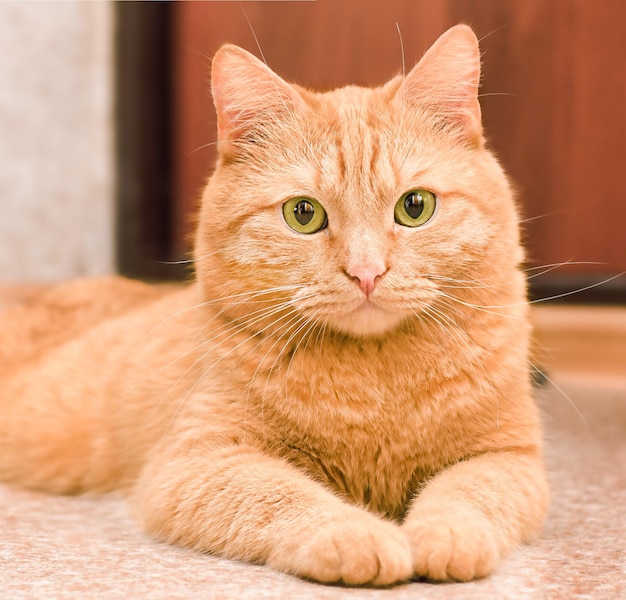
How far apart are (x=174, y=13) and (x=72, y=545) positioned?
281 centimetres

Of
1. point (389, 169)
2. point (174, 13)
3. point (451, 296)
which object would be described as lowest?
point (451, 296)

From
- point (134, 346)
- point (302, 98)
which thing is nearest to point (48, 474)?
point (134, 346)

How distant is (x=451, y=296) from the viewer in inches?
56.3

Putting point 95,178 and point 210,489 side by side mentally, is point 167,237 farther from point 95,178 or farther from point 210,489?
point 210,489

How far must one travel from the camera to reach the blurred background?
10.3ft

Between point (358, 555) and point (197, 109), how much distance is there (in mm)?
2883

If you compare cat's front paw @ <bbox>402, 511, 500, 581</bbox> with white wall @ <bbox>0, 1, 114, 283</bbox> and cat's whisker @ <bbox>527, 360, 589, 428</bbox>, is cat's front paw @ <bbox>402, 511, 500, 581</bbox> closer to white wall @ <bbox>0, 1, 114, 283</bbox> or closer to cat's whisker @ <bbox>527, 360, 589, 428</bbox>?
cat's whisker @ <bbox>527, 360, 589, 428</bbox>

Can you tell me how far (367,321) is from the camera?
53.9 inches

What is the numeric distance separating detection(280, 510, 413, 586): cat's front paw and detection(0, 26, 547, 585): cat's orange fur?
0.11ft

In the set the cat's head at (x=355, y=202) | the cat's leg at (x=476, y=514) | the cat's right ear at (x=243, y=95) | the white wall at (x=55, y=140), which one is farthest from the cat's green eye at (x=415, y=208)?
the white wall at (x=55, y=140)

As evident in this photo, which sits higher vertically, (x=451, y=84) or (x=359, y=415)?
(x=451, y=84)

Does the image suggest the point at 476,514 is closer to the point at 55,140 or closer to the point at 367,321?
the point at 367,321

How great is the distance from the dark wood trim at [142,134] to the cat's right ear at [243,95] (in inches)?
76.4

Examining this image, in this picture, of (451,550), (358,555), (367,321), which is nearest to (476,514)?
(451,550)
